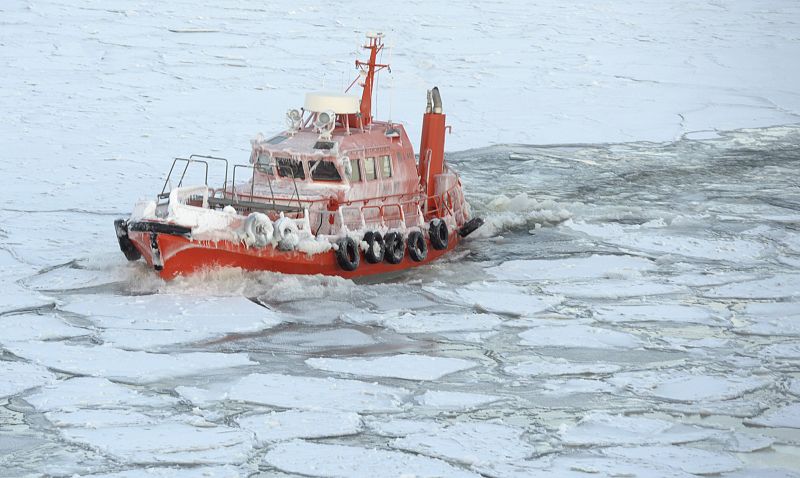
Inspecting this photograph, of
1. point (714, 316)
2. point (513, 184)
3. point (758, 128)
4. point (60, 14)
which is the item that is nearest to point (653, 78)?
point (758, 128)

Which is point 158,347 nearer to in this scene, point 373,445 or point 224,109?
point 373,445

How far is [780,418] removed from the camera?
8766 mm

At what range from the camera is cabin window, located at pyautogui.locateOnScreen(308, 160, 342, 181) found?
510 inches

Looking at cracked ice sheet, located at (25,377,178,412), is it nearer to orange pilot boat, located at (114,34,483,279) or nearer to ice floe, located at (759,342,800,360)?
orange pilot boat, located at (114,34,483,279)

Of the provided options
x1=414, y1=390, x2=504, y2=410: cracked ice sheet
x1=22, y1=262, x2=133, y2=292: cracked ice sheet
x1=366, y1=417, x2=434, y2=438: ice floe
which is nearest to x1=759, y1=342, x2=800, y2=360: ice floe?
x1=414, y1=390, x2=504, y2=410: cracked ice sheet

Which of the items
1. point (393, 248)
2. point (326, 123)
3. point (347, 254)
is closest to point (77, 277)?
point (347, 254)

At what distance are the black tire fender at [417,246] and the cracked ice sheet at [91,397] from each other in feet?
15.9

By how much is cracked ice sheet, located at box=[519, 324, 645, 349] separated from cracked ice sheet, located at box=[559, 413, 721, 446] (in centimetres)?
188

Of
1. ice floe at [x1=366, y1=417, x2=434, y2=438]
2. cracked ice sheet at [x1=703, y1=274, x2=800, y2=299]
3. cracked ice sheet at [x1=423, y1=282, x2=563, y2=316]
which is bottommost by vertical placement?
cracked ice sheet at [x1=423, y1=282, x2=563, y2=316]

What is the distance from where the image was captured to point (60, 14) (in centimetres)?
2422

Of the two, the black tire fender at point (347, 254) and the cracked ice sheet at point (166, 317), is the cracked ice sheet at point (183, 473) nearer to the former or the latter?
the cracked ice sheet at point (166, 317)

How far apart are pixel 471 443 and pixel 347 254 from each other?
4492 mm

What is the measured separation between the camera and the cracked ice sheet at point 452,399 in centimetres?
887

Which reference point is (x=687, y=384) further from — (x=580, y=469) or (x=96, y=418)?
(x=96, y=418)
